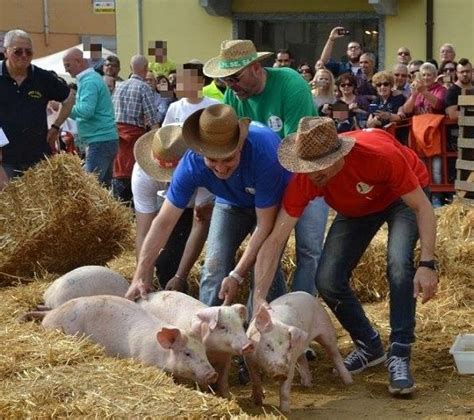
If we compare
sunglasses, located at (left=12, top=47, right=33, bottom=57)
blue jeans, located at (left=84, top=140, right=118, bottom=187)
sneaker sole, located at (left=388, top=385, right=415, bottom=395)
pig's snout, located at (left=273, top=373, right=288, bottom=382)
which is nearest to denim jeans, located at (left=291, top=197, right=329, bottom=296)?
sneaker sole, located at (left=388, top=385, right=415, bottom=395)

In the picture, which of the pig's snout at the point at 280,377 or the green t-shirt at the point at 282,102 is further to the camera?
the green t-shirt at the point at 282,102

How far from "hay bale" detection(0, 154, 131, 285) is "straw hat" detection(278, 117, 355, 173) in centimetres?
310

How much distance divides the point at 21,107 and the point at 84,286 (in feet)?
8.40

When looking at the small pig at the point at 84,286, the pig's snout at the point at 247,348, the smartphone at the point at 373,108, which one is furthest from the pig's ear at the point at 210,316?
the smartphone at the point at 373,108

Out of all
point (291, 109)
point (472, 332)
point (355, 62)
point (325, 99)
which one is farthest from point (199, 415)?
point (355, 62)

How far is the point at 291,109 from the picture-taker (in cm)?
663

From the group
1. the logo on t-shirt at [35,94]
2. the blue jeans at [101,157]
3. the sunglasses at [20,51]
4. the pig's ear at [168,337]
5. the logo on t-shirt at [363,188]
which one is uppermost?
the sunglasses at [20,51]

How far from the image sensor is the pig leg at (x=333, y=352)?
6102 mm

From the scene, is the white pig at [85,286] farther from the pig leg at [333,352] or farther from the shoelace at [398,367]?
the shoelace at [398,367]

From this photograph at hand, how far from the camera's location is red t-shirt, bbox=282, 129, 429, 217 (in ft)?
18.0

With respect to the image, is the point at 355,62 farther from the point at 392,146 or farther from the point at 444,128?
the point at 392,146

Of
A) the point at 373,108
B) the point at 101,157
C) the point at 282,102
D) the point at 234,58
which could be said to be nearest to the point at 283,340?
the point at 282,102

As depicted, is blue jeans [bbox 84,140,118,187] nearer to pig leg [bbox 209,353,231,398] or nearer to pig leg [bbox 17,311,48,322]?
pig leg [bbox 17,311,48,322]

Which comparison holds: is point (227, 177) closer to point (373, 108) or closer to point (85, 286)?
point (85, 286)
